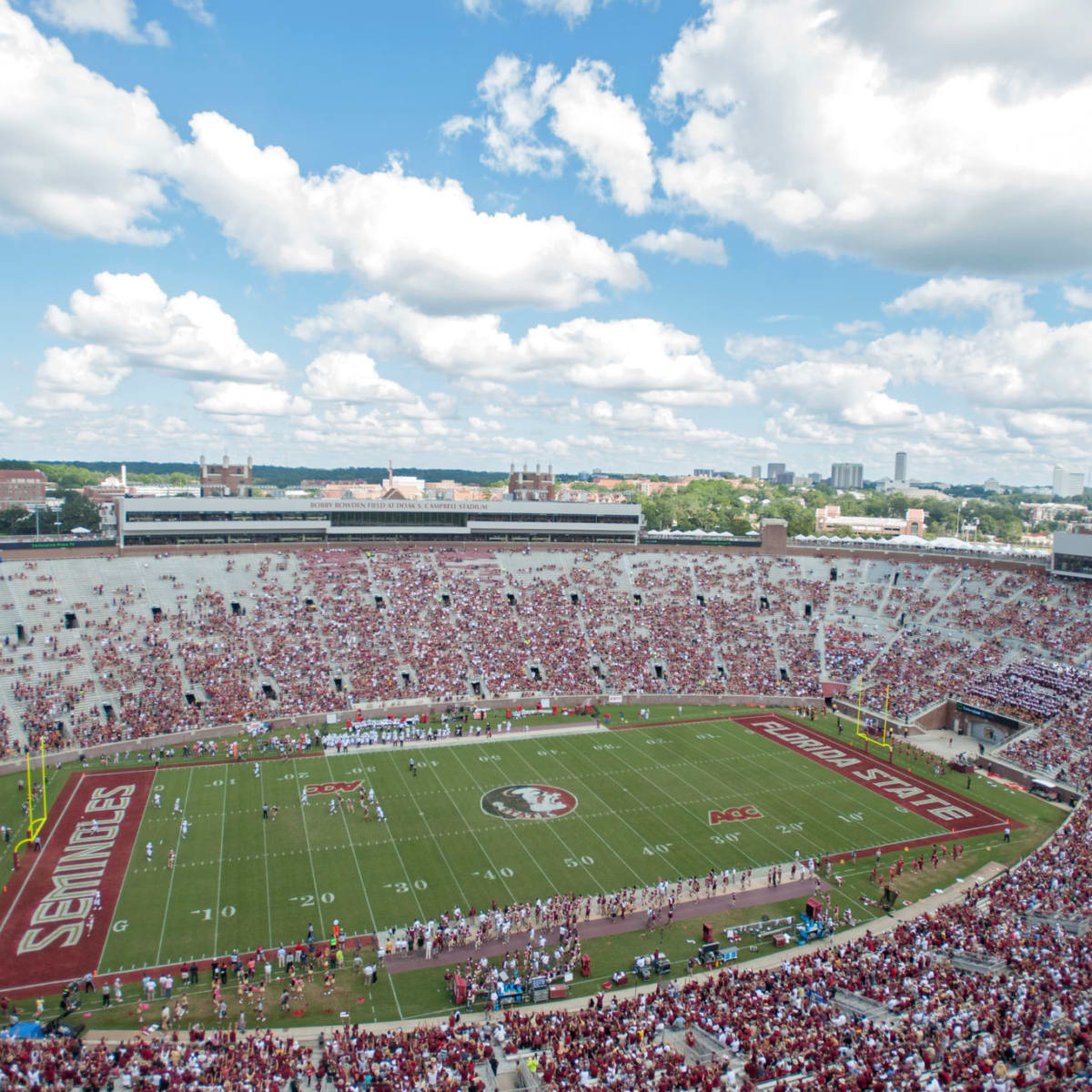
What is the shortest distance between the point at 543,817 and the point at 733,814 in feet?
26.6

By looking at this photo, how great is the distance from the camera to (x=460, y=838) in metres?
31.3

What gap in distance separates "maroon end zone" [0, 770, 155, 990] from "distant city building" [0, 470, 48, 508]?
411 ft

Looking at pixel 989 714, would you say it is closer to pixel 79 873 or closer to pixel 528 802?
pixel 528 802

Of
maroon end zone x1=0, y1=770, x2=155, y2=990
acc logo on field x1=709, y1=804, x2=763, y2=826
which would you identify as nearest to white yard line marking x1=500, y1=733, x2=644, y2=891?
acc logo on field x1=709, y1=804, x2=763, y2=826

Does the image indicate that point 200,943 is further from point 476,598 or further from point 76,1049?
point 476,598

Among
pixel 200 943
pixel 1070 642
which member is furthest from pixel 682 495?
pixel 200 943

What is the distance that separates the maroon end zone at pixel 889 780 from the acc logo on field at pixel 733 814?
7.04m

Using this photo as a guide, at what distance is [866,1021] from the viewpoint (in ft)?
58.2

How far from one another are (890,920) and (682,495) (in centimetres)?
11632

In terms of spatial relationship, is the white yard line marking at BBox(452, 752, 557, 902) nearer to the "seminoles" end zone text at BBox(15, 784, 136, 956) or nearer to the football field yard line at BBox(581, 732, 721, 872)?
the football field yard line at BBox(581, 732, 721, 872)

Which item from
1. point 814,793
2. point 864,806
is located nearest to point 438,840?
point 814,793

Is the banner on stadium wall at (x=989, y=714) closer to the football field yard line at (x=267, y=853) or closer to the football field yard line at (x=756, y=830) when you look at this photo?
the football field yard line at (x=756, y=830)

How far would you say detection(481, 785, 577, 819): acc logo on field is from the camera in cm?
3369

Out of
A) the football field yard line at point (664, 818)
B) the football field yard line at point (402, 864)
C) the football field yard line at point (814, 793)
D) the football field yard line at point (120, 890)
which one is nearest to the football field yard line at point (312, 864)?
the football field yard line at point (402, 864)
